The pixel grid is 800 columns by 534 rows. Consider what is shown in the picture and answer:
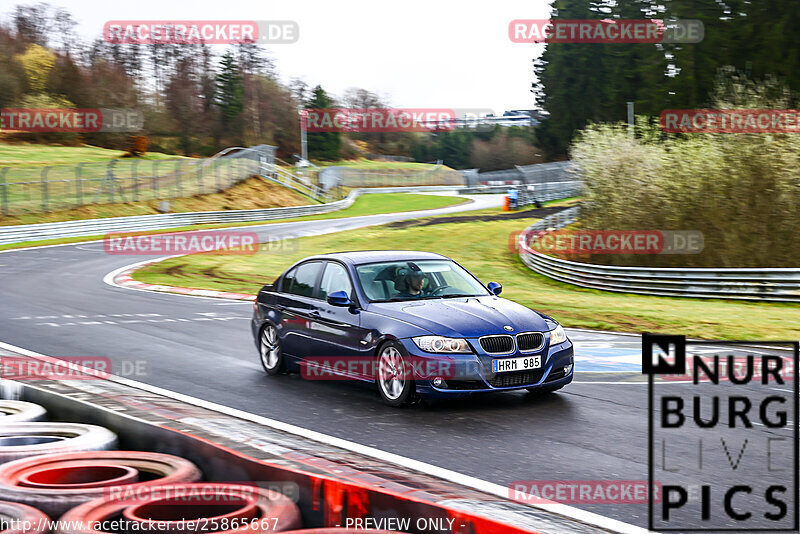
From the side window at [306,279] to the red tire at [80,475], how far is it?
5.09 metres

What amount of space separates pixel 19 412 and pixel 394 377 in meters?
3.46


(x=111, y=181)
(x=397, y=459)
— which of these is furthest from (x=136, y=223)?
(x=397, y=459)

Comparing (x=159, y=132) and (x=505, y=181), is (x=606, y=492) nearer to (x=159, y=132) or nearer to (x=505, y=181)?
(x=159, y=132)

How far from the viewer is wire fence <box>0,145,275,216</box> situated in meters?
46.1

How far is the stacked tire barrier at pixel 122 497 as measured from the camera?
4480 millimetres

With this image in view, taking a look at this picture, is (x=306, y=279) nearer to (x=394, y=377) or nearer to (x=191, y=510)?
(x=394, y=377)

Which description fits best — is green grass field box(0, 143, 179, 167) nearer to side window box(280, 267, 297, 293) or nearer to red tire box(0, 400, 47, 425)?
side window box(280, 267, 297, 293)

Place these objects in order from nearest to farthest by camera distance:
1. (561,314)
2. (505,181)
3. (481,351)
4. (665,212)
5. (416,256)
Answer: (481,351), (416,256), (561,314), (665,212), (505,181)

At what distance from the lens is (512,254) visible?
37406 mm

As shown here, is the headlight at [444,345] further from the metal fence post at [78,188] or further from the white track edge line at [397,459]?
the metal fence post at [78,188]

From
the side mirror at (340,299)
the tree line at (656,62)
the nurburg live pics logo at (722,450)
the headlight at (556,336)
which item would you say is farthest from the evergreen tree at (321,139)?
the nurburg live pics logo at (722,450)

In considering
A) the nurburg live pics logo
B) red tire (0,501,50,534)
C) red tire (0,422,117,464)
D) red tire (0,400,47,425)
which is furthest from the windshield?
red tire (0,501,50,534)

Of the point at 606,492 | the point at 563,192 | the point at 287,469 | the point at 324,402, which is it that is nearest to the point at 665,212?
the point at 324,402

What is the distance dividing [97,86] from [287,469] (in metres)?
86.9
